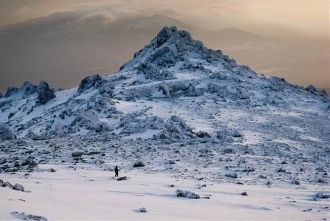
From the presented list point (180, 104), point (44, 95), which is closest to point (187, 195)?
point (180, 104)

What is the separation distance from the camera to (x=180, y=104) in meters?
69.6

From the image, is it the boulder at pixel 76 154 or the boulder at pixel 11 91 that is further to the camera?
the boulder at pixel 11 91

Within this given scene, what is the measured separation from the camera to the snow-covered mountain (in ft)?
182

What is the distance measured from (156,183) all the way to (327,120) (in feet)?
173

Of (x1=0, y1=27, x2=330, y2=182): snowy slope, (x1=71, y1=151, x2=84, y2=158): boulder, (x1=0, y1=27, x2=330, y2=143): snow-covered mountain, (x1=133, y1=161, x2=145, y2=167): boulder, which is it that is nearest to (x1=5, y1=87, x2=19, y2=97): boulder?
(x1=0, y1=27, x2=330, y2=143): snow-covered mountain

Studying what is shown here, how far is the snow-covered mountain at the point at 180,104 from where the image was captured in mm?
55438

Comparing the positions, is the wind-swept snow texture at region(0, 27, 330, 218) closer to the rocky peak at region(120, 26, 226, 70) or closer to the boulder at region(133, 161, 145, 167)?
the rocky peak at region(120, 26, 226, 70)

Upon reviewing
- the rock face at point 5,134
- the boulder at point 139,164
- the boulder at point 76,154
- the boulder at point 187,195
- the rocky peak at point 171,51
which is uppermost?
the rocky peak at point 171,51

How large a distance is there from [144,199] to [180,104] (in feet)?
Result: 165

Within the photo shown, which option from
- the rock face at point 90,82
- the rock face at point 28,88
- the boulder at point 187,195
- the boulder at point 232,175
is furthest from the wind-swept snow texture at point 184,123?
the rock face at point 28,88

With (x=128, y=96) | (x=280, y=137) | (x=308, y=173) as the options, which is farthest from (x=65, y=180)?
(x=128, y=96)

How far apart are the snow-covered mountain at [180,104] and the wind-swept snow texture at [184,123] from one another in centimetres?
18

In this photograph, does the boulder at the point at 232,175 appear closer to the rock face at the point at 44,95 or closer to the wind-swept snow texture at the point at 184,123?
the wind-swept snow texture at the point at 184,123

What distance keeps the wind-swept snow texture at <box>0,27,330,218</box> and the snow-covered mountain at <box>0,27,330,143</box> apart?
0.18 metres
